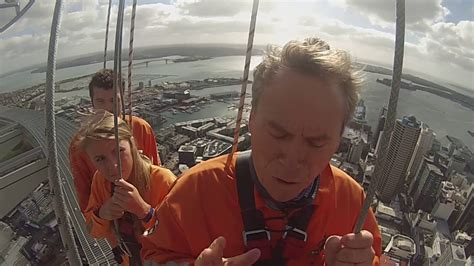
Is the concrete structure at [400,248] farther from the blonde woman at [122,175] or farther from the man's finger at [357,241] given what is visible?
the man's finger at [357,241]

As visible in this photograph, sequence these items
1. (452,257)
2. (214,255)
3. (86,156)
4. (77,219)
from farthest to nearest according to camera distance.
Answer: (452,257)
(77,219)
(86,156)
(214,255)

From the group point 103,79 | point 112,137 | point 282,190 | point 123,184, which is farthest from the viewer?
point 103,79

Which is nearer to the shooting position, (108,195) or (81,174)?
(108,195)

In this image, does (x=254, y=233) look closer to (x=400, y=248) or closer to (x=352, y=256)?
(x=352, y=256)

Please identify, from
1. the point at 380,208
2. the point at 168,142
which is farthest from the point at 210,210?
the point at 380,208

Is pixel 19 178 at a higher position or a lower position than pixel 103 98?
lower

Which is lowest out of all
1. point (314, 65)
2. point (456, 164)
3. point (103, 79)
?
point (456, 164)

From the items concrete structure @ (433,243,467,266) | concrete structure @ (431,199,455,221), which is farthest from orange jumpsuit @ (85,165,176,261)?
concrete structure @ (431,199,455,221)

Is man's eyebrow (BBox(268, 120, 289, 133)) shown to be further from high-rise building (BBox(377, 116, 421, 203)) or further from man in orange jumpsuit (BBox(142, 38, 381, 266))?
high-rise building (BBox(377, 116, 421, 203))

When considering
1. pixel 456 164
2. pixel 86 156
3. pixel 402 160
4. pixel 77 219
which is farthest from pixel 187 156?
pixel 456 164
